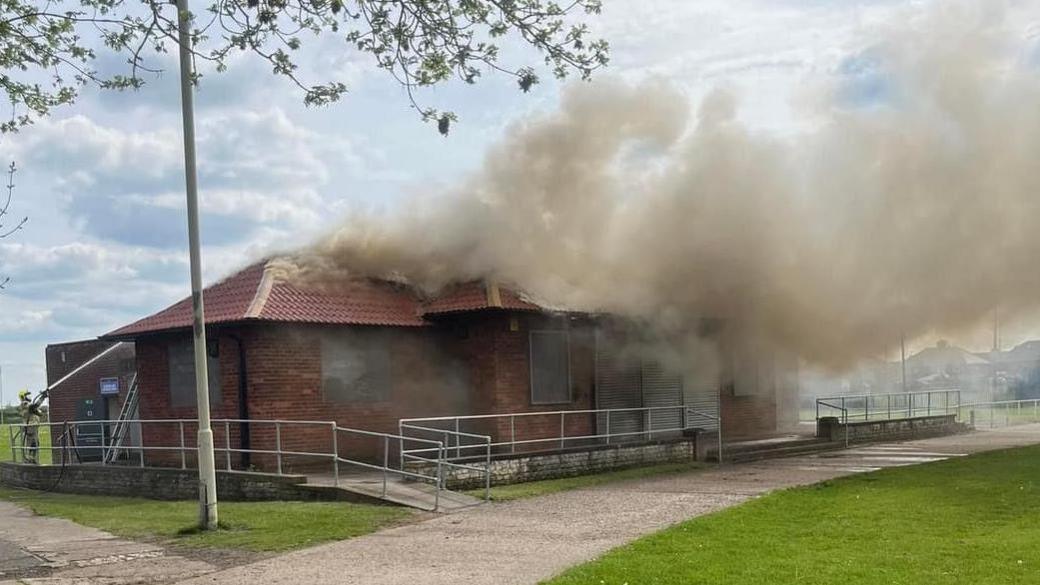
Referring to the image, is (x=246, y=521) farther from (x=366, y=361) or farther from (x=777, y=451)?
(x=777, y=451)

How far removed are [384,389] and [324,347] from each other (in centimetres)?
152

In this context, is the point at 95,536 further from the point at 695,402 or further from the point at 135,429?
the point at 695,402

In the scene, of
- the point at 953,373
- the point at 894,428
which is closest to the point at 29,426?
the point at 894,428

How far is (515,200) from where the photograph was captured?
19.9 meters

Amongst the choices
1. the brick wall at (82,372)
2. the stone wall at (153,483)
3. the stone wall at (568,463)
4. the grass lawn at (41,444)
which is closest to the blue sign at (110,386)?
the brick wall at (82,372)

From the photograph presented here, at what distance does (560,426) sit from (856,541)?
9725mm

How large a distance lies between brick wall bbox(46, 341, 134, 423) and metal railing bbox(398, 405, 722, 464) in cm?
1011

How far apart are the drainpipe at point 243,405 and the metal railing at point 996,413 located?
20656 millimetres

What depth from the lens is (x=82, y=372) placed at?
88.1 ft

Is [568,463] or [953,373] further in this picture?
[953,373]

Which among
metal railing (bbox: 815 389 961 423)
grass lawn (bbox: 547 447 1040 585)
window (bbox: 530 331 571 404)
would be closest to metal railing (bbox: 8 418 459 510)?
window (bbox: 530 331 571 404)

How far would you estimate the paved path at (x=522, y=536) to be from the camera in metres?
9.20

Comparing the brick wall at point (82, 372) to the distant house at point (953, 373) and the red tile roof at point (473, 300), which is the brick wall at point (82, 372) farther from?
the distant house at point (953, 373)

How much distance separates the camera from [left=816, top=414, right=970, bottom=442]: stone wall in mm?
22562
